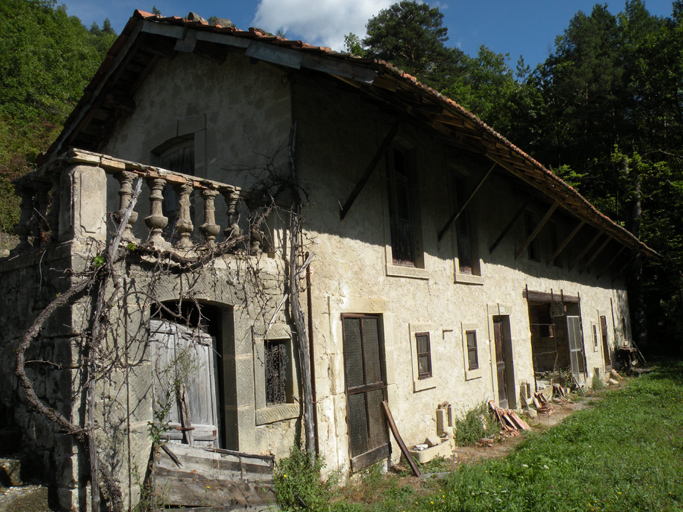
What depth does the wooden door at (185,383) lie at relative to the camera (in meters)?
4.61

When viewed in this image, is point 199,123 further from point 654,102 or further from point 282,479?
point 654,102

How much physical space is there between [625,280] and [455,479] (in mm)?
18601

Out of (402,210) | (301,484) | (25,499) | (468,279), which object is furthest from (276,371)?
(468,279)

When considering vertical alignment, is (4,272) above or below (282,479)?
above

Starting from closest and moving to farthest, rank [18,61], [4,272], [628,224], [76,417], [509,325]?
[76,417]
[4,272]
[509,325]
[628,224]
[18,61]

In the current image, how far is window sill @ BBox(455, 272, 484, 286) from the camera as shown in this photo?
29.7 ft

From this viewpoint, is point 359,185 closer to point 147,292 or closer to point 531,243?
point 147,292

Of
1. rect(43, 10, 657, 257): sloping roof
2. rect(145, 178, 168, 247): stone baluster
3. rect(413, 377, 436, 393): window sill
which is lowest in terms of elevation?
rect(413, 377, 436, 393): window sill

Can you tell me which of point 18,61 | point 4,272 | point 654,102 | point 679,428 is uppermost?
point 18,61

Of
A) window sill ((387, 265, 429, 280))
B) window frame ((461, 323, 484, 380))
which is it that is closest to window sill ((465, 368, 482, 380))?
window frame ((461, 323, 484, 380))

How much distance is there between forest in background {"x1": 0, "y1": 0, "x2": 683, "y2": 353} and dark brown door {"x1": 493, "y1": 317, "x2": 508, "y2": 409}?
10966 mm

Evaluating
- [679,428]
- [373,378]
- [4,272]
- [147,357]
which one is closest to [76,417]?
[147,357]

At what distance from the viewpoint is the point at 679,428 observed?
810 cm

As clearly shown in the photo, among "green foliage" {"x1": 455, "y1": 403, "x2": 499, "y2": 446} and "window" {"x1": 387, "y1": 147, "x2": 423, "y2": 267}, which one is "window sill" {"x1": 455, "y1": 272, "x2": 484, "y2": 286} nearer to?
"window" {"x1": 387, "y1": 147, "x2": 423, "y2": 267}
